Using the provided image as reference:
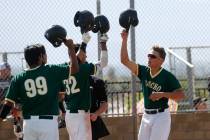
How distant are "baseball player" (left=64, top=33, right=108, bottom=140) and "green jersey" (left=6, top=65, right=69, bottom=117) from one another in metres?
0.92

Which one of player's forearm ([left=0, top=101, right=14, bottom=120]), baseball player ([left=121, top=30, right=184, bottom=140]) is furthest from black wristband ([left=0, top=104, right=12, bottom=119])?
baseball player ([left=121, top=30, right=184, bottom=140])

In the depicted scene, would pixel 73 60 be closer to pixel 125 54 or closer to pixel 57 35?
pixel 57 35

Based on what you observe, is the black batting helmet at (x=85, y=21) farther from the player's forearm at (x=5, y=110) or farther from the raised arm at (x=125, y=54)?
the player's forearm at (x=5, y=110)

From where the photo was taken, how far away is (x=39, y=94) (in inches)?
297

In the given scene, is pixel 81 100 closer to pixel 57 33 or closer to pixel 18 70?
pixel 57 33

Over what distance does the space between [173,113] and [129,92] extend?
0.89 meters

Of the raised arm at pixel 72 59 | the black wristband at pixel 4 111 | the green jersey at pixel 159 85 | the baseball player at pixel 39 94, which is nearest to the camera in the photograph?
the baseball player at pixel 39 94

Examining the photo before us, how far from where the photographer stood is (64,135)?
11453 mm

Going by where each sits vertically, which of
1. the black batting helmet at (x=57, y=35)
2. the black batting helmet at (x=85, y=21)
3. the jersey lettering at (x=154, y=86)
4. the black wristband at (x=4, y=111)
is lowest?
the black wristband at (x=4, y=111)

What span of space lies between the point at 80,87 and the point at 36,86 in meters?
1.16

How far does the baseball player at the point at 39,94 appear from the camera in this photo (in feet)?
24.7

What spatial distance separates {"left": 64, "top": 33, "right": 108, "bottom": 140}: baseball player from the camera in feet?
28.0

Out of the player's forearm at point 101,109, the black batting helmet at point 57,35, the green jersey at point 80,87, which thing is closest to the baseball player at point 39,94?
the black batting helmet at point 57,35

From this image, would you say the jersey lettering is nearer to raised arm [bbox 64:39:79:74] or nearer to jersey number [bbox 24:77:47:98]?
raised arm [bbox 64:39:79:74]
